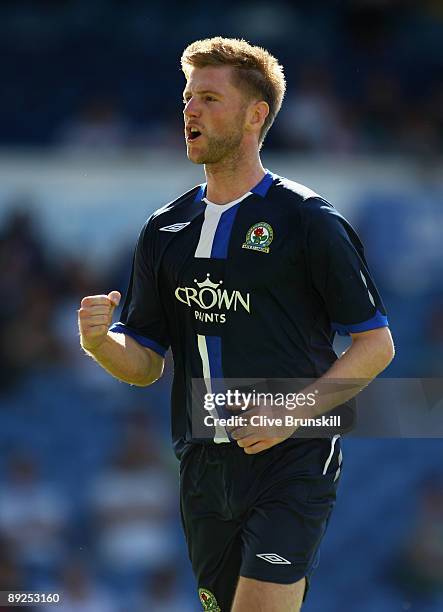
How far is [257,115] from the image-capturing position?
185 inches

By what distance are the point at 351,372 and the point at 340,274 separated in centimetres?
37

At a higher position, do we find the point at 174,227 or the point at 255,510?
the point at 174,227

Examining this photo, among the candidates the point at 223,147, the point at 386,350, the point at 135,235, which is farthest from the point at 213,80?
the point at 135,235

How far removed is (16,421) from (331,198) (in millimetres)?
3669

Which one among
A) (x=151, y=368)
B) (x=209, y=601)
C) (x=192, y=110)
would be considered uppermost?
(x=192, y=110)

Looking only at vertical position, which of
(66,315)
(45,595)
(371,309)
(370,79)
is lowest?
(45,595)

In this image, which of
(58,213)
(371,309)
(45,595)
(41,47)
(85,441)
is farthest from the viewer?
(41,47)

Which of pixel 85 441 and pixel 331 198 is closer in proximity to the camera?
pixel 85 441

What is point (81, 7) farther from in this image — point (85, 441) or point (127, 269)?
point (85, 441)

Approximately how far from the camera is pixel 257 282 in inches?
175

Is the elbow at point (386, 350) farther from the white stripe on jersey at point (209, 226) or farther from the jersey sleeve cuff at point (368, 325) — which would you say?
the white stripe on jersey at point (209, 226)

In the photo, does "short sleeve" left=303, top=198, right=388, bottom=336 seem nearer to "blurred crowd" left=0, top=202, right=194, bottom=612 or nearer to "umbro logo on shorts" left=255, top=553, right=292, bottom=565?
"umbro logo on shorts" left=255, top=553, right=292, bottom=565

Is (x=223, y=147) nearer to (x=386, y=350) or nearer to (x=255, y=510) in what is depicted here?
(x=386, y=350)

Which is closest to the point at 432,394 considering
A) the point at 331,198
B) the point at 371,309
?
the point at 331,198
